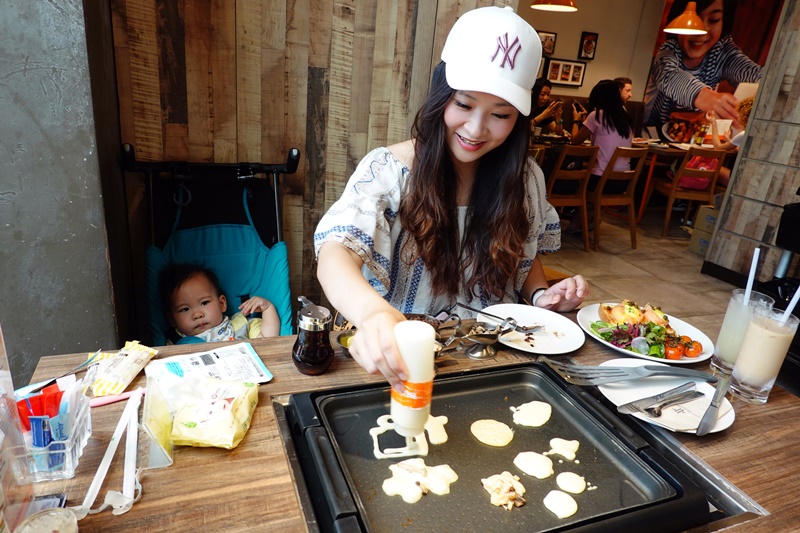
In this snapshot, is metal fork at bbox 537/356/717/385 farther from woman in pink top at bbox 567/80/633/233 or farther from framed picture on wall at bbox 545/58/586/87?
framed picture on wall at bbox 545/58/586/87

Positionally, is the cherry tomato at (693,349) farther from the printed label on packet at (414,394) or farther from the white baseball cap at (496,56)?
the printed label on packet at (414,394)

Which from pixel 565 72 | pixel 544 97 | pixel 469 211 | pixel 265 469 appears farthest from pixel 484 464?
pixel 565 72

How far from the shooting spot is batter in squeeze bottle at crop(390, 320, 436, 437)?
0.74 meters

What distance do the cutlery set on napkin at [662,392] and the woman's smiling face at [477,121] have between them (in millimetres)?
625

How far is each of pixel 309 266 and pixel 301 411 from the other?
1787mm

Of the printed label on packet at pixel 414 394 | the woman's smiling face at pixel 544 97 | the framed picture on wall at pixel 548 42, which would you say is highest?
the framed picture on wall at pixel 548 42

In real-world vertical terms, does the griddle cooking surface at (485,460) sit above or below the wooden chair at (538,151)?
below

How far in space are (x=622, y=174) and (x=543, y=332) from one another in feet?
15.1

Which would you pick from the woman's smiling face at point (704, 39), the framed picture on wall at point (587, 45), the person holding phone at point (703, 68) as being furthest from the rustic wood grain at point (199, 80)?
the woman's smiling face at point (704, 39)

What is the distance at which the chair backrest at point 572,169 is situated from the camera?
197 inches

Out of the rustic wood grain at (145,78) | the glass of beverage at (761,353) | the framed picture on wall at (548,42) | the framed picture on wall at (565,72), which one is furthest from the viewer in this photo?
the framed picture on wall at (565,72)

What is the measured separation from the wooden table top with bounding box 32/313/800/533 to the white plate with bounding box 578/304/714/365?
167mm

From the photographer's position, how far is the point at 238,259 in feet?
7.64

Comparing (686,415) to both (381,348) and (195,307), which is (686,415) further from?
(195,307)
